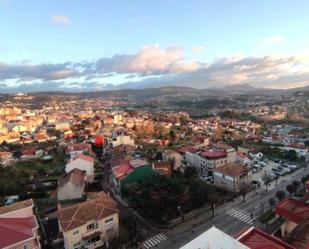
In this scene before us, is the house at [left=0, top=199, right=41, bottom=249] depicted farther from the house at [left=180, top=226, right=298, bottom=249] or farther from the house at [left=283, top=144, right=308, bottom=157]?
Result: the house at [left=283, top=144, right=308, bottom=157]

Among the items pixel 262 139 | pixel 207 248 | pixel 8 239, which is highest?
pixel 207 248

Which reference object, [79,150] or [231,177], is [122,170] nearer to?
[231,177]

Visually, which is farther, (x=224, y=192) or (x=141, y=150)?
(x=141, y=150)

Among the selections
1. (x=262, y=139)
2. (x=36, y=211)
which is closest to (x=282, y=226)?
(x=36, y=211)

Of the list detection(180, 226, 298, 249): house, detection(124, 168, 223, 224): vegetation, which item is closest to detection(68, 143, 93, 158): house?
detection(124, 168, 223, 224): vegetation

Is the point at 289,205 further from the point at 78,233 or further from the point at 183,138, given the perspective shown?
the point at 183,138

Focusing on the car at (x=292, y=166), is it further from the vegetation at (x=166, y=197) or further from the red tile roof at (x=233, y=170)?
the vegetation at (x=166, y=197)

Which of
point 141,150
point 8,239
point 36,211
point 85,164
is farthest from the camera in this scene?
point 141,150
